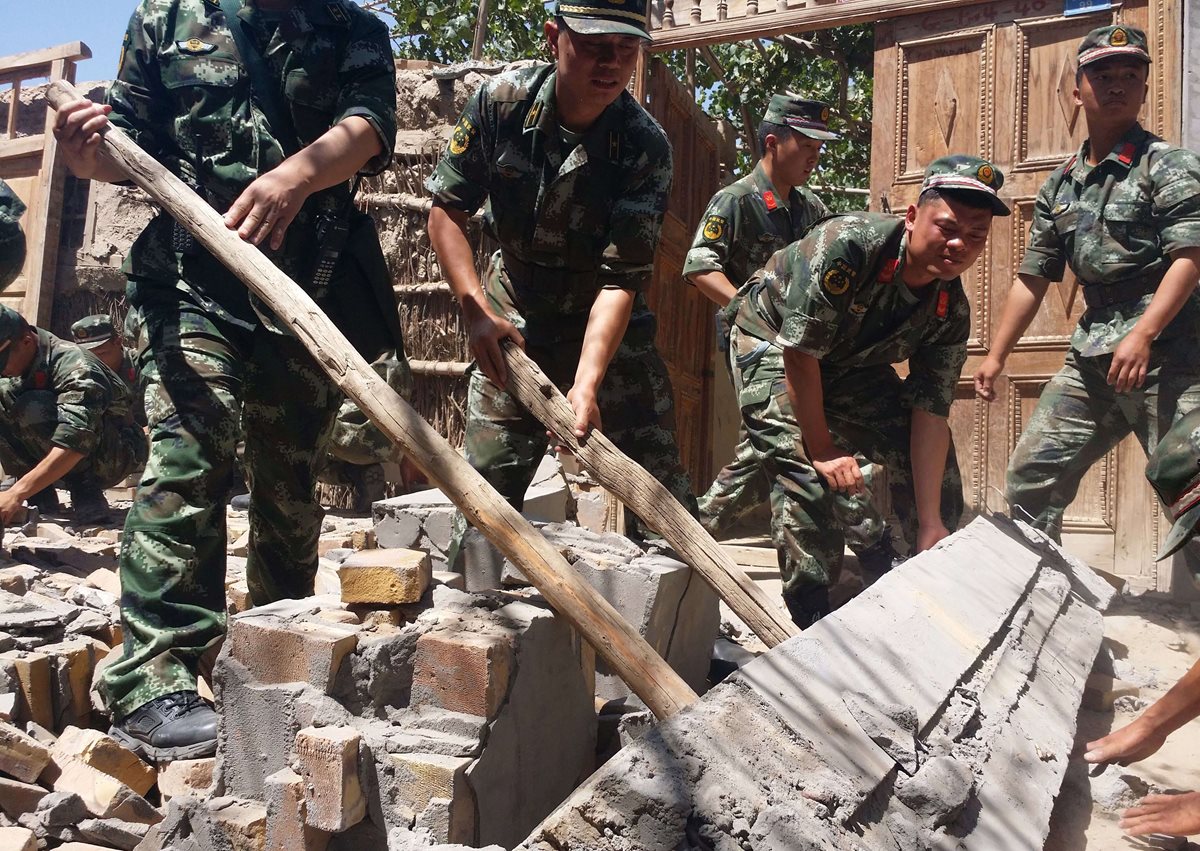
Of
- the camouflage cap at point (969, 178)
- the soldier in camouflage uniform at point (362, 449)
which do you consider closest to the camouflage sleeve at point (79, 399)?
the soldier in camouflage uniform at point (362, 449)

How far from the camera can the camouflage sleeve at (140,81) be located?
8.60ft

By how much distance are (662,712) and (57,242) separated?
803 centimetres

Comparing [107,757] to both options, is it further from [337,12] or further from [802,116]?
[802,116]

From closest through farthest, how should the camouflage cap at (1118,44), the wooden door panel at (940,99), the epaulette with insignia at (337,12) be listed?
the epaulette with insignia at (337,12) → the camouflage cap at (1118,44) → the wooden door panel at (940,99)

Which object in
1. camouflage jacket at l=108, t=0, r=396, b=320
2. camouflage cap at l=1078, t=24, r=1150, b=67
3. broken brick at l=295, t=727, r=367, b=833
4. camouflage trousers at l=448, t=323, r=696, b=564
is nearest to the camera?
broken brick at l=295, t=727, r=367, b=833

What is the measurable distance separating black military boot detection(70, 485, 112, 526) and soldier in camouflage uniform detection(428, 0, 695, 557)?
3.58 metres

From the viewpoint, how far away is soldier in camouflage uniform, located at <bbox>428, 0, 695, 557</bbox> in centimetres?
277

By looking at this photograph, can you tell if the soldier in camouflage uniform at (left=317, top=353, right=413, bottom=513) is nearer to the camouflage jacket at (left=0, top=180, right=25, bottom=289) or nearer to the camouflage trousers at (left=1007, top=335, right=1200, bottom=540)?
the camouflage jacket at (left=0, top=180, right=25, bottom=289)

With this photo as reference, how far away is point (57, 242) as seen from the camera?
818 cm

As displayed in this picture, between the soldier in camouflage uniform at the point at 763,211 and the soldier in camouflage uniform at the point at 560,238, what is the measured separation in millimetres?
1487

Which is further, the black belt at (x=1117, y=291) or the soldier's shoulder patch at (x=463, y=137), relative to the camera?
the black belt at (x=1117, y=291)

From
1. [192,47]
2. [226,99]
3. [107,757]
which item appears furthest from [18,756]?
[192,47]

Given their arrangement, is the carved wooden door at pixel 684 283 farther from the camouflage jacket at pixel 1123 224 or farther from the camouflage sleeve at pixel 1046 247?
the camouflage jacket at pixel 1123 224

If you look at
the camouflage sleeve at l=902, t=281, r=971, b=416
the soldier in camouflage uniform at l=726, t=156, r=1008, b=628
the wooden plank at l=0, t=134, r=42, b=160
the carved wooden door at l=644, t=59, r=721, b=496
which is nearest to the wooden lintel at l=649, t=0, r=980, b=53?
the carved wooden door at l=644, t=59, r=721, b=496
